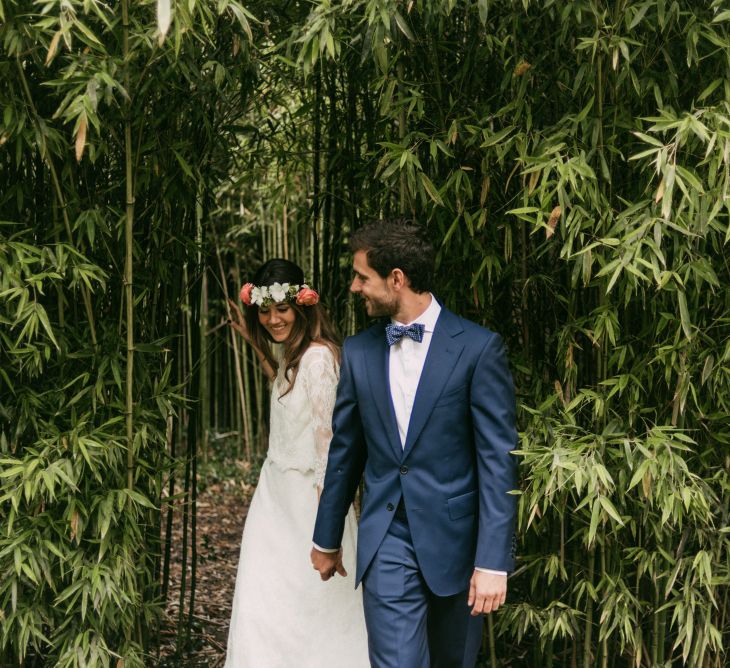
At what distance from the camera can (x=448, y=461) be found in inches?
95.7

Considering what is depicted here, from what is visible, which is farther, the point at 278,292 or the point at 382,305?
the point at 278,292

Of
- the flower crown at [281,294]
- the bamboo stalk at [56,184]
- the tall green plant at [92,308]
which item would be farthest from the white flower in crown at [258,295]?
the bamboo stalk at [56,184]

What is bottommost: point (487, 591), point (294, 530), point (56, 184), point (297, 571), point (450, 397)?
point (297, 571)

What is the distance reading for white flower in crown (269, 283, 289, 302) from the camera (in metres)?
2.90

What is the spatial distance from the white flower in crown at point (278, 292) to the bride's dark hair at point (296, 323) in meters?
0.03

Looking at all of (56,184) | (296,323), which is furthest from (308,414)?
(56,184)

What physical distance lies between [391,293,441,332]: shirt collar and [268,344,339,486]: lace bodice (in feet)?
1.50

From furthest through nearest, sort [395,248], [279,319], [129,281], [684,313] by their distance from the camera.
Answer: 1. [279,319]
2. [129,281]
3. [684,313]
4. [395,248]

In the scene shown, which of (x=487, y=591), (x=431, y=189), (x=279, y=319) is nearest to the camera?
(x=487, y=591)

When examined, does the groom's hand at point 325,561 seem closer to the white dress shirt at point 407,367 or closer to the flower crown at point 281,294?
the white dress shirt at point 407,367

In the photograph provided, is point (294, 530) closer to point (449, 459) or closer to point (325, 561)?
point (325, 561)

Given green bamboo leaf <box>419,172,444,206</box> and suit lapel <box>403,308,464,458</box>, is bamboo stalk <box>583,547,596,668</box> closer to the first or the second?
suit lapel <box>403,308,464,458</box>

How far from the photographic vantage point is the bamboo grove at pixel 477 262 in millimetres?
2555

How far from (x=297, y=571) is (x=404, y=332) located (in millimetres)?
908
